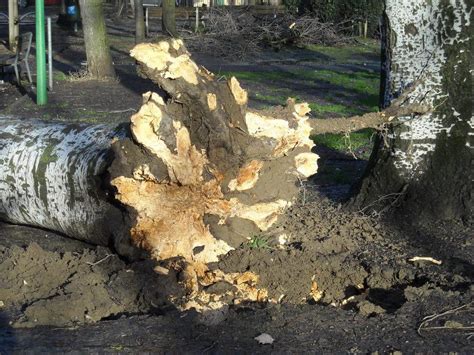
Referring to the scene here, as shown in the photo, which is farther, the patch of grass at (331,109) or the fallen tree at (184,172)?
the patch of grass at (331,109)

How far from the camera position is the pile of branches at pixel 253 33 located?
2383 centimetres

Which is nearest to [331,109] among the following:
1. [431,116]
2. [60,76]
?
[60,76]

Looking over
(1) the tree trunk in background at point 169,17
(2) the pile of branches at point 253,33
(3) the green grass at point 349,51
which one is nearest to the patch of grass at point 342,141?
(3) the green grass at point 349,51

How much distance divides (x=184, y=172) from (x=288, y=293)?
99cm

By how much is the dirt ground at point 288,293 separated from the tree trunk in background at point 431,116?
0.64 feet

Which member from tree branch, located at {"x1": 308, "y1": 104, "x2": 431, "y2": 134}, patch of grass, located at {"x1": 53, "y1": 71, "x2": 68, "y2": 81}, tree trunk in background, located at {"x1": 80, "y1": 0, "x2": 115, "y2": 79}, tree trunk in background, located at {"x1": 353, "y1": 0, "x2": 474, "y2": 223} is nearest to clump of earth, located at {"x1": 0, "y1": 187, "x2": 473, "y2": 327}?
tree trunk in background, located at {"x1": 353, "y1": 0, "x2": 474, "y2": 223}

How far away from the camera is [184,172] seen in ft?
17.8

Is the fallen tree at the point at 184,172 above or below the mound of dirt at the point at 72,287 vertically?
above

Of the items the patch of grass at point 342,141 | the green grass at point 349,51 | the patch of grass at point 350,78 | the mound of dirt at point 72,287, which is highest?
the mound of dirt at point 72,287

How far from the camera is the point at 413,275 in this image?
5.51 meters

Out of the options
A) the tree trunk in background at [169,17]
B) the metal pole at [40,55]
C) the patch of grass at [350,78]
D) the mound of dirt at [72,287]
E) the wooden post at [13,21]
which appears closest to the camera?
the mound of dirt at [72,287]

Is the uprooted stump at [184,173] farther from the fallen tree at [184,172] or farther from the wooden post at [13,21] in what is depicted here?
the wooden post at [13,21]

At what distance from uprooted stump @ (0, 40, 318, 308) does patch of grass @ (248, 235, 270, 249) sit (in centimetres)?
5

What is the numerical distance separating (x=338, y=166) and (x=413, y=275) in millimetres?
3643
